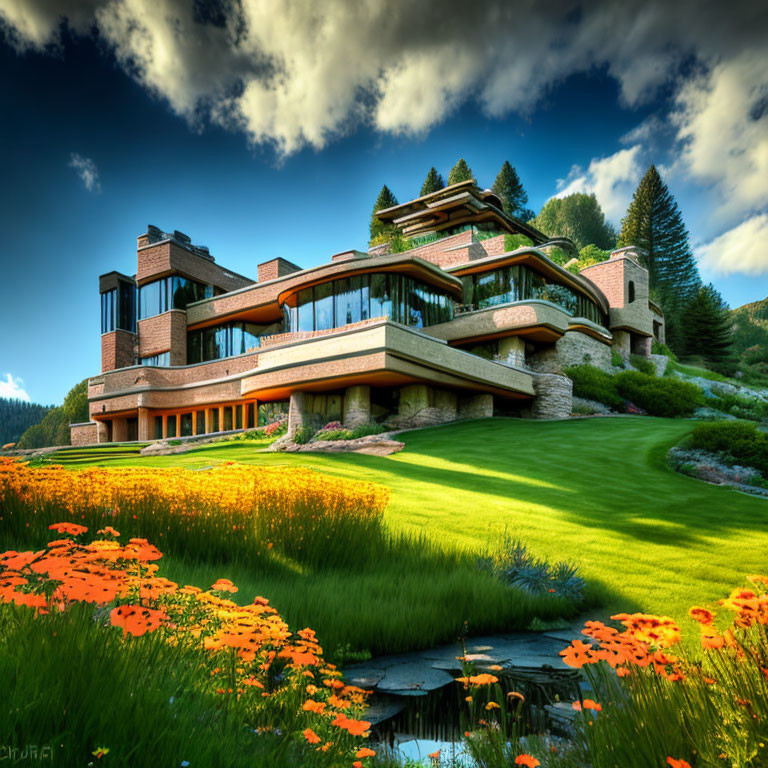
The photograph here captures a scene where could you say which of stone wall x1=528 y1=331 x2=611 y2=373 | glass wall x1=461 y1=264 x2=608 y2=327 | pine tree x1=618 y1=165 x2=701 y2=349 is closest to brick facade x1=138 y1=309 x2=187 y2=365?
glass wall x1=461 y1=264 x2=608 y2=327

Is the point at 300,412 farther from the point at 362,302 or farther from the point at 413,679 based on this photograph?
the point at 413,679

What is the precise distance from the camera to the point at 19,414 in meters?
53.9

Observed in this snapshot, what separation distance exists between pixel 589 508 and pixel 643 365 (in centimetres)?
3007

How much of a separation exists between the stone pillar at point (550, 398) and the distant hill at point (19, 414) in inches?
1836

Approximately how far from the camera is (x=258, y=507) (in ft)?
20.8

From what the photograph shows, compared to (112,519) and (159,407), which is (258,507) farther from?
(159,407)

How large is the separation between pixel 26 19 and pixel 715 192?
17901 millimetres

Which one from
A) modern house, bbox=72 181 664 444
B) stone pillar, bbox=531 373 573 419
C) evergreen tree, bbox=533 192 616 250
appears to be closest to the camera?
modern house, bbox=72 181 664 444

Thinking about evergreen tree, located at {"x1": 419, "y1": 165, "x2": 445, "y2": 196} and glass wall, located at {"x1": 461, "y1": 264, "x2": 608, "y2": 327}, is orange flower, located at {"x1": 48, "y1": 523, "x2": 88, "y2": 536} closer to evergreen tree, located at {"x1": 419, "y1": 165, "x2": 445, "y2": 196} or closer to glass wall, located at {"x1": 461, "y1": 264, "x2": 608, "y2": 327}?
glass wall, located at {"x1": 461, "y1": 264, "x2": 608, "y2": 327}

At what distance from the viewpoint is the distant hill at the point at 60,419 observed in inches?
1781

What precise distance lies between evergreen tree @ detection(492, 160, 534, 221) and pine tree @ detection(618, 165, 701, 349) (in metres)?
15.6

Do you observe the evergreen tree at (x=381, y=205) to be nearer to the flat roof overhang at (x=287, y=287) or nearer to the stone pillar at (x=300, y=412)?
the flat roof overhang at (x=287, y=287)

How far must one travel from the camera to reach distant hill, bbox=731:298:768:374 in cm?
5372

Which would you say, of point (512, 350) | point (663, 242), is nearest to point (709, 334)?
point (663, 242)
